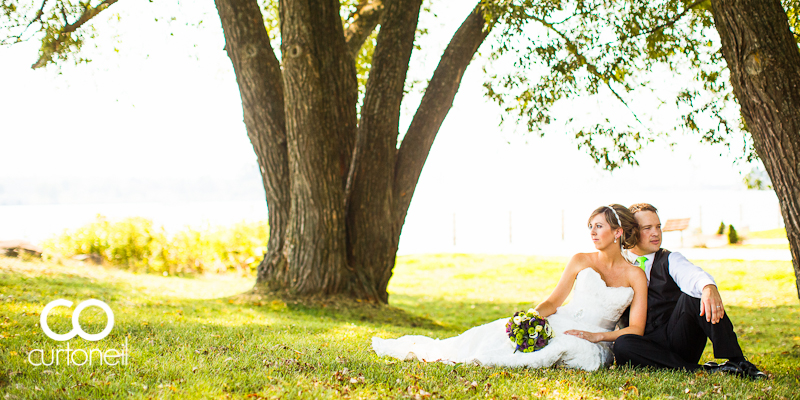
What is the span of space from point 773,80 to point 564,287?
243cm

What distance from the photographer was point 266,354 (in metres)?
3.97

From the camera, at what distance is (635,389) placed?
3297mm

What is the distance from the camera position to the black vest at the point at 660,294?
3998 millimetres

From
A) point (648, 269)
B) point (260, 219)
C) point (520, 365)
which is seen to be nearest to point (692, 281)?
point (648, 269)

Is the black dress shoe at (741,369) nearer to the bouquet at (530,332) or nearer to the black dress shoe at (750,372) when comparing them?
the black dress shoe at (750,372)

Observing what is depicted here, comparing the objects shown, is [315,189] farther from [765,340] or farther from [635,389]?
[765,340]

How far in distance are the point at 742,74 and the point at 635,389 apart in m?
2.93

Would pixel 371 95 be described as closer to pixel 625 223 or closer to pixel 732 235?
pixel 625 223

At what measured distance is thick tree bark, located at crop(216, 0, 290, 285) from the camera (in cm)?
736

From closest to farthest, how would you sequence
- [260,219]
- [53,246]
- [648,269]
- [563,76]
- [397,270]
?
1. [648,269]
2. [563,76]
3. [53,246]
4. [260,219]
5. [397,270]

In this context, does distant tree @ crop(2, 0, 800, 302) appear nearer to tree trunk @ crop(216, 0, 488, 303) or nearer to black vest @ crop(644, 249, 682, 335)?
tree trunk @ crop(216, 0, 488, 303)

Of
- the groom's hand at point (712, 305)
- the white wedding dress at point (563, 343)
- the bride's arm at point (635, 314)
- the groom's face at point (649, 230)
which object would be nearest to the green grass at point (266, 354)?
the white wedding dress at point (563, 343)

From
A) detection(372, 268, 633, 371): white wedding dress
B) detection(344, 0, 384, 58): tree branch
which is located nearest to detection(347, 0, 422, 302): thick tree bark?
detection(344, 0, 384, 58): tree branch

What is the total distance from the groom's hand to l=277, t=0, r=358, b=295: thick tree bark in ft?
15.6
